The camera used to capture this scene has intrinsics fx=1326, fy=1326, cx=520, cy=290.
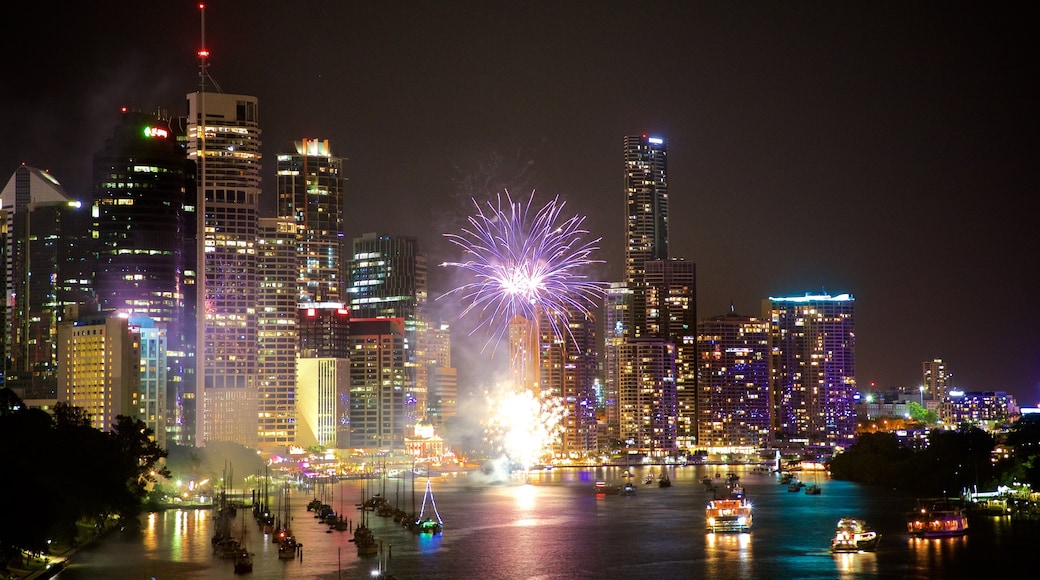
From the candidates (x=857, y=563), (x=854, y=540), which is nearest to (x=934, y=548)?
(x=854, y=540)

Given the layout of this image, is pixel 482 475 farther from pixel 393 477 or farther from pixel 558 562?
pixel 558 562

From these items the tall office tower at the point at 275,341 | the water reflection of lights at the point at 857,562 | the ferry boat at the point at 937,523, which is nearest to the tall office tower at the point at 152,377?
the tall office tower at the point at 275,341

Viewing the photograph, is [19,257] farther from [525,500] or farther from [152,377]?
[525,500]

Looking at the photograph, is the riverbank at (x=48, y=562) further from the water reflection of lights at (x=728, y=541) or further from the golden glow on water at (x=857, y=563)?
the golden glow on water at (x=857, y=563)

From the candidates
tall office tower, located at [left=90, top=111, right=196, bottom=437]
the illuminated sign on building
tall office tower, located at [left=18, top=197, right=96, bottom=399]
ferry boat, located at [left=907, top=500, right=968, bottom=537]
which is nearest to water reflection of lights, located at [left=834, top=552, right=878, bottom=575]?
ferry boat, located at [left=907, top=500, right=968, bottom=537]

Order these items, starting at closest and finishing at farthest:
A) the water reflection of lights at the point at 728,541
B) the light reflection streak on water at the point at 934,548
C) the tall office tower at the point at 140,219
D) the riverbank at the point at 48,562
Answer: the riverbank at the point at 48,562
the light reflection streak on water at the point at 934,548
the water reflection of lights at the point at 728,541
the tall office tower at the point at 140,219

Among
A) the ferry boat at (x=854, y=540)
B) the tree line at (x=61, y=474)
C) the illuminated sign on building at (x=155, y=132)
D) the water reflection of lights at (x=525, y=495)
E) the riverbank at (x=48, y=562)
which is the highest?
the illuminated sign on building at (x=155, y=132)
